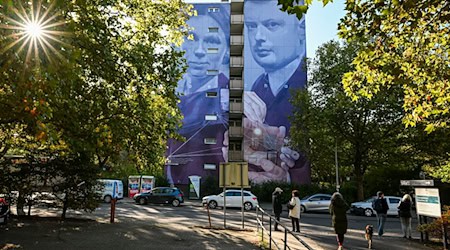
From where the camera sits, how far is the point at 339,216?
29.8 ft

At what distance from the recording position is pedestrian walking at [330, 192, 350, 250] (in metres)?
8.96

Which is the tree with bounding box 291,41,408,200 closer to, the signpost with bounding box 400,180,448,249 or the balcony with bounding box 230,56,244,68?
the balcony with bounding box 230,56,244,68

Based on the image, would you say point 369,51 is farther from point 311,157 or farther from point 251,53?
point 251,53

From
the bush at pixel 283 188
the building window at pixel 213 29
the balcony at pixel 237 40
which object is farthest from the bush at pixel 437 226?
the building window at pixel 213 29

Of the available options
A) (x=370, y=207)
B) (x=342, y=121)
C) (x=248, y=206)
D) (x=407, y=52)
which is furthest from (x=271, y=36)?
(x=407, y=52)

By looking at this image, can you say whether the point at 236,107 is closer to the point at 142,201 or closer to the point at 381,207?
the point at 142,201

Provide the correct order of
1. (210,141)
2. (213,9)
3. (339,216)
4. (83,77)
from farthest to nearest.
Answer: (213,9) < (210,141) < (339,216) < (83,77)

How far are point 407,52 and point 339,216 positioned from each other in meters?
4.56

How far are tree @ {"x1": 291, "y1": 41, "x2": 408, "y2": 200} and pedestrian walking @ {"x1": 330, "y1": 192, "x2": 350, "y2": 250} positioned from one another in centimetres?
1639

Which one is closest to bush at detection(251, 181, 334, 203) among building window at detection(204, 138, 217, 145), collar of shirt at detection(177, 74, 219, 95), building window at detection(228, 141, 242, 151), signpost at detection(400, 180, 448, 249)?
building window at detection(228, 141, 242, 151)

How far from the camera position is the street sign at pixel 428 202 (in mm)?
10609

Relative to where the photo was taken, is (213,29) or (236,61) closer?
(213,29)

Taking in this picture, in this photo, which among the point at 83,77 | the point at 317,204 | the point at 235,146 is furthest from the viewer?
the point at 235,146

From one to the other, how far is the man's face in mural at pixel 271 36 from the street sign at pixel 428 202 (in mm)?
26908
